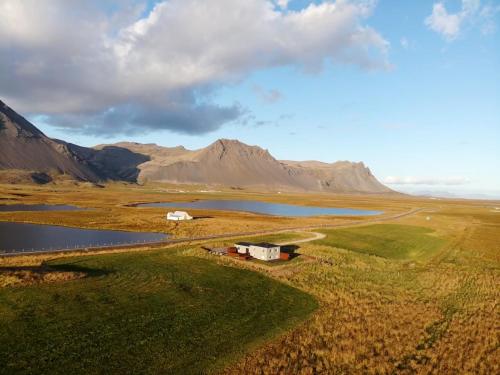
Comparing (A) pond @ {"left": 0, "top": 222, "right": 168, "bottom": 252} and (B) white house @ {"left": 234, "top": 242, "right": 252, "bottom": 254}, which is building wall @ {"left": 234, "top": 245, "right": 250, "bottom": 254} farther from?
(A) pond @ {"left": 0, "top": 222, "right": 168, "bottom": 252}

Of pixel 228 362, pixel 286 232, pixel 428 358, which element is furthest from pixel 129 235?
pixel 428 358

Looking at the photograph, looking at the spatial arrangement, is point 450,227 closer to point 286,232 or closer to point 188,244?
point 286,232

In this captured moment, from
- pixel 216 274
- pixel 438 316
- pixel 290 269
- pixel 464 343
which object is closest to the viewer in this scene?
pixel 464 343

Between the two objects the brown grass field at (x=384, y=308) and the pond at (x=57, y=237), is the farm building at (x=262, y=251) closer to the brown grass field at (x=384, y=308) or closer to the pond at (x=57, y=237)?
the brown grass field at (x=384, y=308)

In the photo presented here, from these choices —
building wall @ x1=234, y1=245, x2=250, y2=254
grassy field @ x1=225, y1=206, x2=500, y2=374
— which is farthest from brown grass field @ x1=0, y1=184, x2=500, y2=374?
building wall @ x1=234, y1=245, x2=250, y2=254

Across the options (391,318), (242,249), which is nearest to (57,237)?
(242,249)

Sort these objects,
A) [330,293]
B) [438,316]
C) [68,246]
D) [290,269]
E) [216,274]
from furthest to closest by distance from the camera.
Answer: [68,246] → [290,269] → [216,274] → [330,293] → [438,316]
